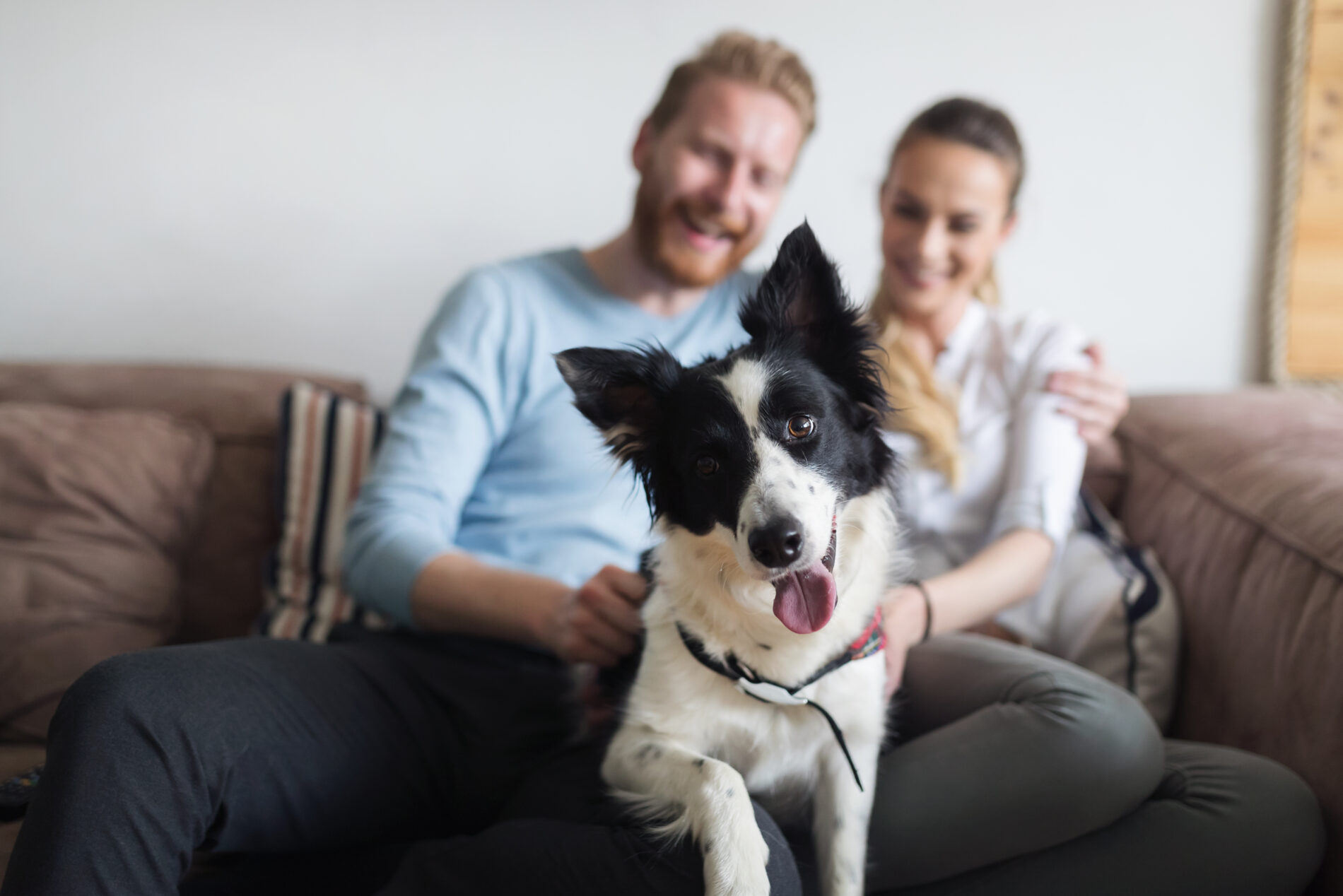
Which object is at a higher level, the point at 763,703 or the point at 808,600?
the point at 808,600

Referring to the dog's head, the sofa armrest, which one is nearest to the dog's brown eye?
the dog's head

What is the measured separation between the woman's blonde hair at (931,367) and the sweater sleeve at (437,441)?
831 mm

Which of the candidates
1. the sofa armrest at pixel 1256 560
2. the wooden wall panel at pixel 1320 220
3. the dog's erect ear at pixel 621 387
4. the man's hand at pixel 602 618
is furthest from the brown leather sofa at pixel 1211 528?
the dog's erect ear at pixel 621 387

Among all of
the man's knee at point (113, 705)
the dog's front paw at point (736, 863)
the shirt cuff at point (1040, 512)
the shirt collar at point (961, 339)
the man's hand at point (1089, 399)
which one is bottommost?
the dog's front paw at point (736, 863)

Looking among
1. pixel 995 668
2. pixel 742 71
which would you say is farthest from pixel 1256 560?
pixel 742 71

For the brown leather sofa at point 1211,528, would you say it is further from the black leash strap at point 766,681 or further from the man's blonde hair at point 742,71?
the man's blonde hair at point 742,71

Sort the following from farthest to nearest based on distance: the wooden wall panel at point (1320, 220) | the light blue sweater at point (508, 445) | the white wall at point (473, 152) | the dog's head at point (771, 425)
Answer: the wooden wall panel at point (1320, 220)
the white wall at point (473, 152)
the light blue sweater at point (508, 445)
the dog's head at point (771, 425)

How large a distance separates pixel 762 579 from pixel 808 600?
8 centimetres

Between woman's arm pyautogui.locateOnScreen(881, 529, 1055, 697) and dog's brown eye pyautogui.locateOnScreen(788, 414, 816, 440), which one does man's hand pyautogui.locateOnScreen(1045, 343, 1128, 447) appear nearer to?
woman's arm pyautogui.locateOnScreen(881, 529, 1055, 697)

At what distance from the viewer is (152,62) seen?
2.25m

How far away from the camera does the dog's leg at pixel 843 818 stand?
3.82 feet

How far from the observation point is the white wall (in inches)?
89.3

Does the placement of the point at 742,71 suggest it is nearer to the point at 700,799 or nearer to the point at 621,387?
the point at 621,387

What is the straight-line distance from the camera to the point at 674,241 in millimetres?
1788
